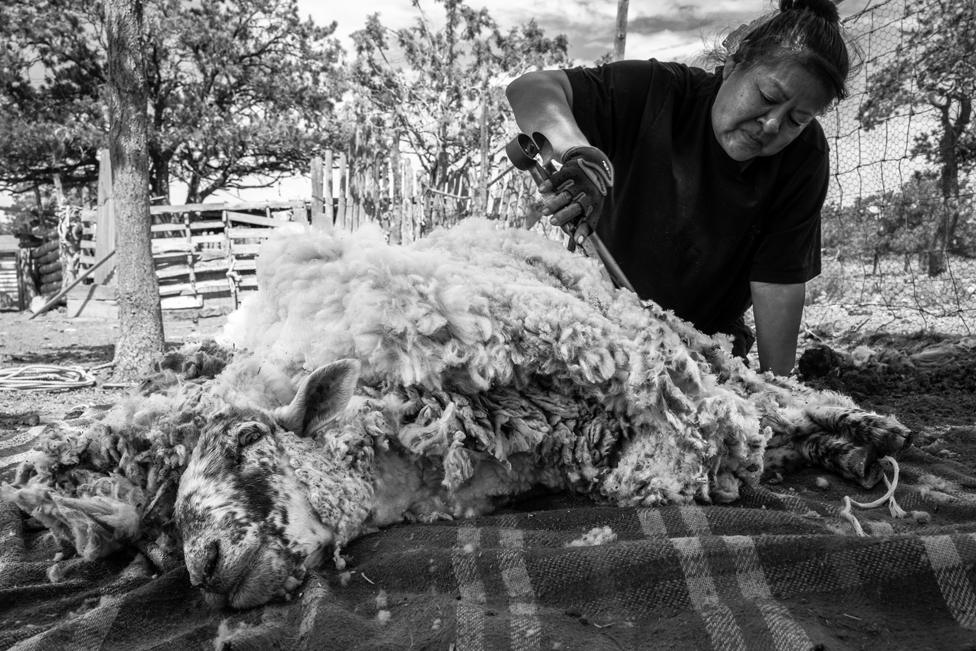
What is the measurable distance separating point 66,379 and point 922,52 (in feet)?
22.5

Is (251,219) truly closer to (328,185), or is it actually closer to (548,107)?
(328,185)

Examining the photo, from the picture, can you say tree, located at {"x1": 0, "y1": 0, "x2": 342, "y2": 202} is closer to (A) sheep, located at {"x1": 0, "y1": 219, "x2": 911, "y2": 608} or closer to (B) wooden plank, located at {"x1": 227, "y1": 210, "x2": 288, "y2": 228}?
(B) wooden plank, located at {"x1": 227, "y1": 210, "x2": 288, "y2": 228}

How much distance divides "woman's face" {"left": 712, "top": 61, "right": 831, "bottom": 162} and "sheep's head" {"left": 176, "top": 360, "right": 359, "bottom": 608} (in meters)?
1.65

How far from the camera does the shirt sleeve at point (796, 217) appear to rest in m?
2.52

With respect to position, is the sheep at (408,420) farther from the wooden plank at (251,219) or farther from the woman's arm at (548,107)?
the wooden plank at (251,219)

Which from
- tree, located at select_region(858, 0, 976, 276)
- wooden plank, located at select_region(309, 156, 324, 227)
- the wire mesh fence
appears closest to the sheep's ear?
the wire mesh fence

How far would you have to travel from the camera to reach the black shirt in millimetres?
2521

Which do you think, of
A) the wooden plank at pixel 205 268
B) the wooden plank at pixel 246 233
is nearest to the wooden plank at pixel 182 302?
the wooden plank at pixel 205 268

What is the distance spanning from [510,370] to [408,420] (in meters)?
0.30

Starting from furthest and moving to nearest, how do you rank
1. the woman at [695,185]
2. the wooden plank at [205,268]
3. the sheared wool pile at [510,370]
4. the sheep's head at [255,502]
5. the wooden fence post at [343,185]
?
the wooden plank at [205,268], the wooden fence post at [343,185], the woman at [695,185], the sheared wool pile at [510,370], the sheep's head at [255,502]

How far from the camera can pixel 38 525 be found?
177 centimetres

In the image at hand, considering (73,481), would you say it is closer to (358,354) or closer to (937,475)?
(358,354)

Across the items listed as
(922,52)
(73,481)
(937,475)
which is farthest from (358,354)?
(922,52)

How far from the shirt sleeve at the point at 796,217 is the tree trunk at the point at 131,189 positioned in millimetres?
4398
